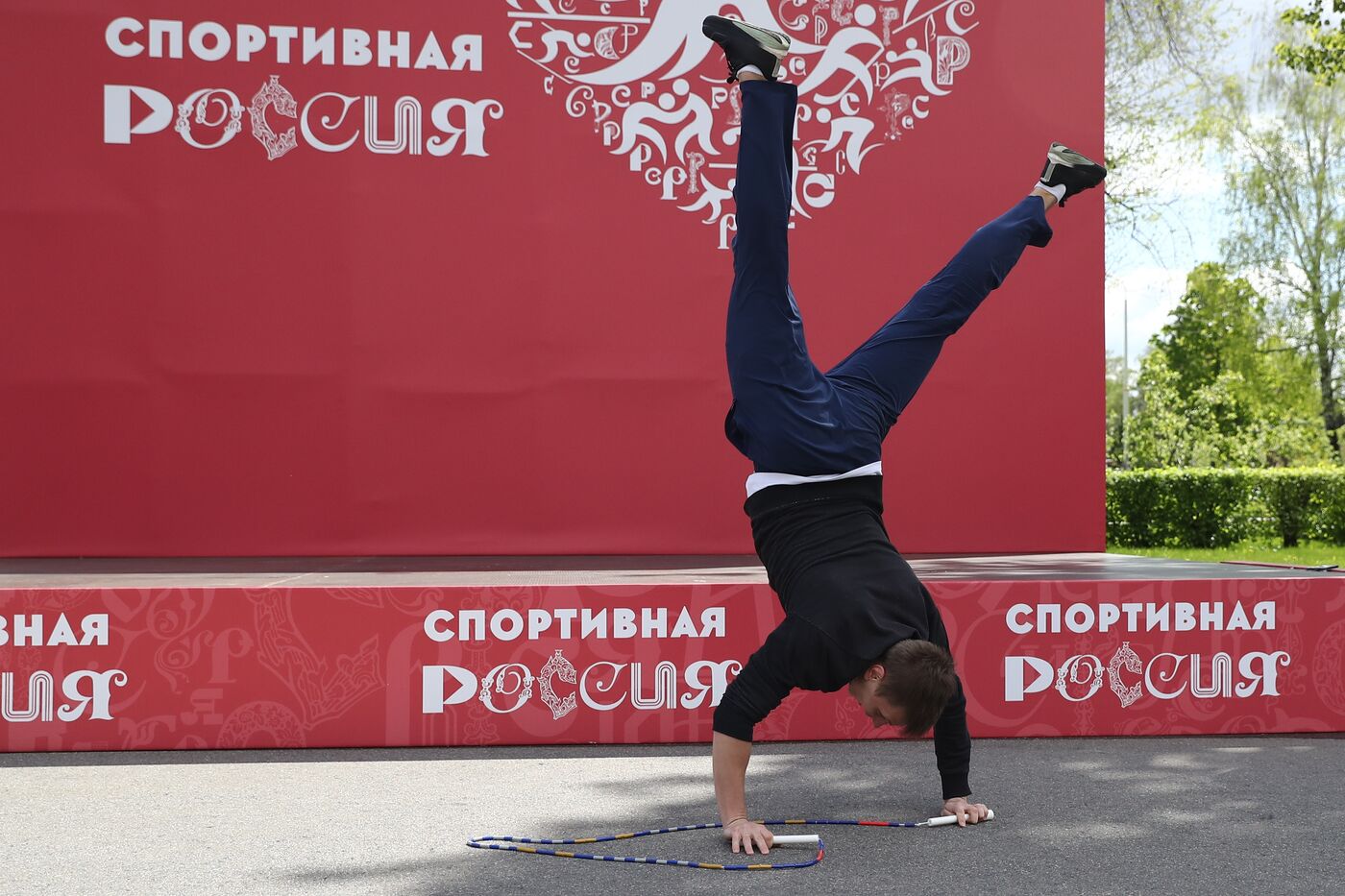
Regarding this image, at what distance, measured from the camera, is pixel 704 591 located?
3775mm

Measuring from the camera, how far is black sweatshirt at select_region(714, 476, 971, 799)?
2488 mm

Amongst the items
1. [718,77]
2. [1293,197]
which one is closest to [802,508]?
[718,77]

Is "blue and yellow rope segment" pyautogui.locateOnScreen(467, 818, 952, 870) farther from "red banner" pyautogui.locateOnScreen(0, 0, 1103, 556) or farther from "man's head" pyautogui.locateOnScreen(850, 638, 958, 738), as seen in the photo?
"red banner" pyautogui.locateOnScreen(0, 0, 1103, 556)

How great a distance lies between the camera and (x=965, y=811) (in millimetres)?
2775

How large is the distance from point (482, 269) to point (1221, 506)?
8.96 metres

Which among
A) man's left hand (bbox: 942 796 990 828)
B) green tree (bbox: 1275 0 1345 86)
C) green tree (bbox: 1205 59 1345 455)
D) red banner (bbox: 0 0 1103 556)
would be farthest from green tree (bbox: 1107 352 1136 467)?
man's left hand (bbox: 942 796 990 828)

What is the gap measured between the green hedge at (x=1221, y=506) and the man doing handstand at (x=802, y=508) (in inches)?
395

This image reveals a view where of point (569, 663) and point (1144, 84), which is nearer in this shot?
point (569, 663)

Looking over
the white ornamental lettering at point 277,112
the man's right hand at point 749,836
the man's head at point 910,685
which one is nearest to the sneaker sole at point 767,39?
the man's head at point 910,685

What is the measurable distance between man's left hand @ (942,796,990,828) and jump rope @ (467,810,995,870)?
0.7 inches

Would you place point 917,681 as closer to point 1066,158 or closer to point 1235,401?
point 1066,158

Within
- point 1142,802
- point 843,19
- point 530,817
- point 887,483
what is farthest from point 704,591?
point 843,19

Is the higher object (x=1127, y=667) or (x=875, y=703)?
(x=875, y=703)

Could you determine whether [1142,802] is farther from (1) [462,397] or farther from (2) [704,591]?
(1) [462,397]
